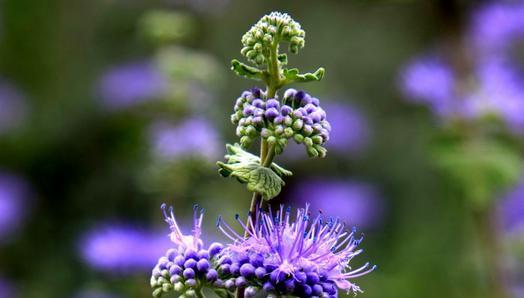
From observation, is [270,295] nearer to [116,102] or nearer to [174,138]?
[174,138]

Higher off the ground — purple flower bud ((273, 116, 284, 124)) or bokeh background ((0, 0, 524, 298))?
bokeh background ((0, 0, 524, 298))

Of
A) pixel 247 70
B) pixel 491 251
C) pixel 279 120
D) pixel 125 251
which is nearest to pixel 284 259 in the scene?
pixel 279 120

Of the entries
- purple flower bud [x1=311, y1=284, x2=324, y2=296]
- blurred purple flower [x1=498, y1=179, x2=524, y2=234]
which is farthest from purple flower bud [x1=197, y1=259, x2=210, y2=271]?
blurred purple flower [x1=498, y1=179, x2=524, y2=234]

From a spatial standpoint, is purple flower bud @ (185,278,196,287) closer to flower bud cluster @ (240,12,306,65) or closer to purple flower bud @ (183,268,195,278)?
purple flower bud @ (183,268,195,278)

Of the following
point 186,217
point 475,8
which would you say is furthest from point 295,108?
point 475,8

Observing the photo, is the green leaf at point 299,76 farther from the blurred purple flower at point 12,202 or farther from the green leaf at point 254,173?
the blurred purple flower at point 12,202

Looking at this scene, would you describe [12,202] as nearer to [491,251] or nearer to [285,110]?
[491,251]
